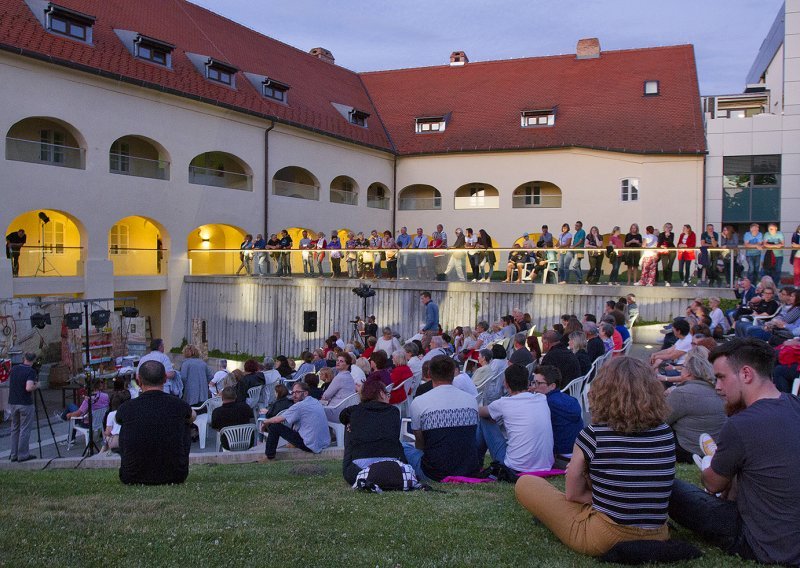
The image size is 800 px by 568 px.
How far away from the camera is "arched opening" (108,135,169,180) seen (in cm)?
2288

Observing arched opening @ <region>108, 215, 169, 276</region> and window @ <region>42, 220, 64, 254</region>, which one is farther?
arched opening @ <region>108, 215, 169, 276</region>

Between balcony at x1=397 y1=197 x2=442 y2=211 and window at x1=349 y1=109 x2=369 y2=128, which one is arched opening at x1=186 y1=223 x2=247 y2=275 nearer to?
window at x1=349 y1=109 x2=369 y2=128

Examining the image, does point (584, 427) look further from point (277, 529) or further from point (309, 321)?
point (309, 321)

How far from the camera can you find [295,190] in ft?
94.4

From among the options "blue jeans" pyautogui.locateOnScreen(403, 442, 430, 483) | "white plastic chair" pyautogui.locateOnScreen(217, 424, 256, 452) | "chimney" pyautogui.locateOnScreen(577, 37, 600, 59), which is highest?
"chimney" pyautogui.locateOnScreen(577, 37, 600, 59)

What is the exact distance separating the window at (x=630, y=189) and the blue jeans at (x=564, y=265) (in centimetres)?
1308

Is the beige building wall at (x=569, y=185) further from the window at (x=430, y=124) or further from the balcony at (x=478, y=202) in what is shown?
the window at (x=430, y=124)

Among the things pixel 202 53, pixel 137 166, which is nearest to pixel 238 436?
pixel 137 166

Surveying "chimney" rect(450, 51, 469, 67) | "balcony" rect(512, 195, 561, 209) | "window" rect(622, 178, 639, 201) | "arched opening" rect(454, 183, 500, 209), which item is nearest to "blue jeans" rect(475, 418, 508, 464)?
"window" rect(622, 178, 639, 201)

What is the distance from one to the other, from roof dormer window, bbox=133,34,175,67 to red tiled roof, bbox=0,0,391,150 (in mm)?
345

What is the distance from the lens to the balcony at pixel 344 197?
101 ft

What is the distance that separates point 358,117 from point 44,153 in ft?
49.0

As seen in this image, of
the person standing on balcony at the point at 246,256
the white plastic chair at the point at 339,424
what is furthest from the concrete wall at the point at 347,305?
the white plastic chair at the point at 339,424

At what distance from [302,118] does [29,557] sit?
25842 mm
